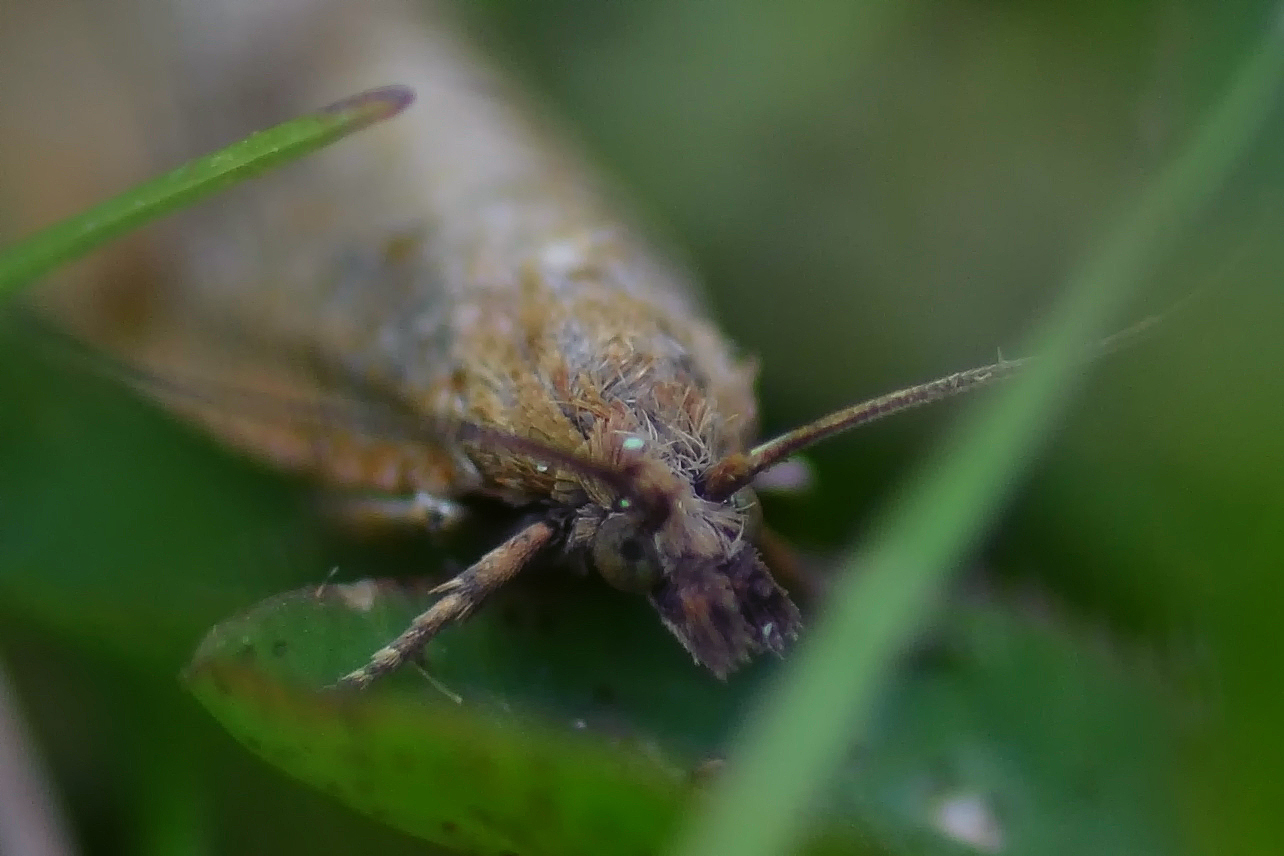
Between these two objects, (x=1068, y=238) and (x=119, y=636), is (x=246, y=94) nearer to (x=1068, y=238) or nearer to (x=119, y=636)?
(x=119, y=636)

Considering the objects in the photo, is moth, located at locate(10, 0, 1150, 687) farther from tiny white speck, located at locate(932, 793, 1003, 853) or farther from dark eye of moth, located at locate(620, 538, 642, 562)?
tiny white speck, located at locate(932, 793, 1003, 853)

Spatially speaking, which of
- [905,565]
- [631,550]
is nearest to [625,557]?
[631,550]

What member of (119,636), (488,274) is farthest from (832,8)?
(119,636)

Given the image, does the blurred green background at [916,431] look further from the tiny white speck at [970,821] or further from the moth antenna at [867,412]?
the moth antenna at [867,412]

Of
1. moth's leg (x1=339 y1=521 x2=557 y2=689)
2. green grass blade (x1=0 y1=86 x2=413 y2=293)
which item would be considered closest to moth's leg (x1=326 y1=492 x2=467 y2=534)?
moth's leg (x1=339 y1=521 x2=557 y2=689)

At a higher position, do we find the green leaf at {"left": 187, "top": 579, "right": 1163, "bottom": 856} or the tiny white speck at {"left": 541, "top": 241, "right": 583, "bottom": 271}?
the tiny white speck at {"left": 541, "top": 241, "right": 583, "bottom": 271}

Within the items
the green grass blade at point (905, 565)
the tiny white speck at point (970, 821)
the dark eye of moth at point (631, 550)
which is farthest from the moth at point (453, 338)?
the tiny white speck at point (970, 821)

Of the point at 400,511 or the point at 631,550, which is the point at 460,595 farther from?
the point at 400,511
